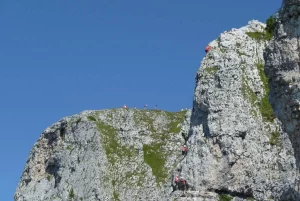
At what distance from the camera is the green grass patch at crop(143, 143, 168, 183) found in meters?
83.9

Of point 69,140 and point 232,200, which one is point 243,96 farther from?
point 69,140

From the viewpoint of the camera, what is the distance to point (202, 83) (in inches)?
2137

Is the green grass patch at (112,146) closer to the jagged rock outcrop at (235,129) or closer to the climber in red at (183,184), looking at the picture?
the jagged rock outcrop at (235,129)

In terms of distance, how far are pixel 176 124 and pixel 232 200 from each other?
47.2 metres

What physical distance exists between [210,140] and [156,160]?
36.5 m

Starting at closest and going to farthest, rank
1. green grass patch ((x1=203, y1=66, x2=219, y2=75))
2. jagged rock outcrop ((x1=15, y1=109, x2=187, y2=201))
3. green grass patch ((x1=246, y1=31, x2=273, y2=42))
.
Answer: green grass patch ((x1=203, y1=66, x2=219, y2=75))
green grass patch ((x1=246, y1=31, x2=273, y2=42))
jagged rock outcrop ((x1=15, y1=109, x2=187, y2=201))

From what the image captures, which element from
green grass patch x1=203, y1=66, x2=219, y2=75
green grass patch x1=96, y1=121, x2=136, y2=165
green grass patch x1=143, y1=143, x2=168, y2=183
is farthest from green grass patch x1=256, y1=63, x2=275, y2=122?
green grass patch x1=96, y1=121, x2=136, y2=165

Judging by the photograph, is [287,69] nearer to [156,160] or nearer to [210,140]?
[210,140]

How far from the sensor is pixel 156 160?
8688 centimetres

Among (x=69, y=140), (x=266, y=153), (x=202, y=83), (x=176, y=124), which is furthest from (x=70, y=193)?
(x=266, y=153)

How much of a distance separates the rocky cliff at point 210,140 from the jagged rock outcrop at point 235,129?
0.30 ft

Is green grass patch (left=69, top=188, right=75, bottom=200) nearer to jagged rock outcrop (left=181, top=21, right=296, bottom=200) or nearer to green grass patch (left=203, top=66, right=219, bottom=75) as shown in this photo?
jagged rock outcrop (left=181, top=21, right=296, bottom=200)

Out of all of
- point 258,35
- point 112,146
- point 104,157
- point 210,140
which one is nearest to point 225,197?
point 210,140

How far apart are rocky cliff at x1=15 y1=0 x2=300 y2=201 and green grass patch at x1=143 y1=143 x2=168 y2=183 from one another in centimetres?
16
